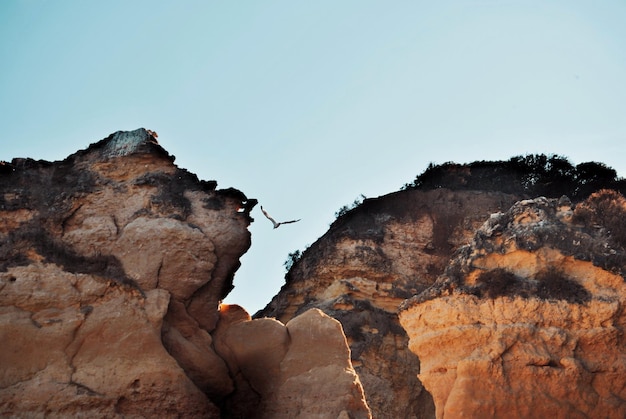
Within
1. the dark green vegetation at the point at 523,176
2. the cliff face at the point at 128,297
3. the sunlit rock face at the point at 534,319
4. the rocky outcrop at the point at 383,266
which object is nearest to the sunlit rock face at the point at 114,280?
the cliff face at the point at 128,297

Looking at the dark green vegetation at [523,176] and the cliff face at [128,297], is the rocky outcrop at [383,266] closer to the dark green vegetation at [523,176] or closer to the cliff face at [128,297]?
the dark green vegetation at [523,176]

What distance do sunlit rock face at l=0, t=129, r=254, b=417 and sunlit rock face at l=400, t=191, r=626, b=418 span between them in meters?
3.59

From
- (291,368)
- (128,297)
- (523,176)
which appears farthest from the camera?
(523,176)

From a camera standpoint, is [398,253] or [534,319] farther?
[398,253]

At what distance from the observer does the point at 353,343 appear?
19625 mm

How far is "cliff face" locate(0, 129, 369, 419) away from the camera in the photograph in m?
10.8

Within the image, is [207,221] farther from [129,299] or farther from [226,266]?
[129,299]

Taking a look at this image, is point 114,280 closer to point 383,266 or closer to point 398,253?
point 383,266

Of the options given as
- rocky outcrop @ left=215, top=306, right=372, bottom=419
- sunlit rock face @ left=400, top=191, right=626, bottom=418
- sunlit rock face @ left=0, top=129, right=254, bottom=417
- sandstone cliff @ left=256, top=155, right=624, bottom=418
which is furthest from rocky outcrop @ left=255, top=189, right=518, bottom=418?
sunlit rock face @ left=400, top=191, right=626, bottom=418

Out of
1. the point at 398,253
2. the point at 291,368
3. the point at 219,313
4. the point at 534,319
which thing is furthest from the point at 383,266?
the point at 534,319

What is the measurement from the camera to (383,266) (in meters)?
21.7

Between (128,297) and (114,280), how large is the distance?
1.06 feet

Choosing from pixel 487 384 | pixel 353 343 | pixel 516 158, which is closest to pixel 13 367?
pixel 487 384

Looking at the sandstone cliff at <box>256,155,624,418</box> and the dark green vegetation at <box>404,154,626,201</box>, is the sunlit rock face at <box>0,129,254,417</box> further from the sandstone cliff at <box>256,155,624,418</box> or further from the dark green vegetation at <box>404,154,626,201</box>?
the dark green vegetation at <box>404,154,626,201</box>
